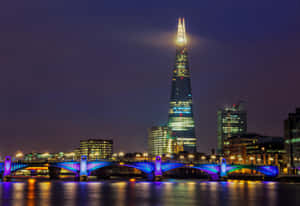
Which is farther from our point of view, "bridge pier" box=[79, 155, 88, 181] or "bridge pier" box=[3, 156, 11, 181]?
"bridge pier" box=[79, 155, 88, 181]

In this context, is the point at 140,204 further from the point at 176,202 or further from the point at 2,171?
the point at 2,171

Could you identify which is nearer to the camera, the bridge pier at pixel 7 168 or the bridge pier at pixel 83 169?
the bridge pier at pixel 7 168

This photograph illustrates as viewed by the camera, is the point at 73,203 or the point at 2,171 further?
the point at 2,171

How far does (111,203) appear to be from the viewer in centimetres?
9512

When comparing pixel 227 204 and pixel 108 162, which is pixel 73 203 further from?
pixel 108 162

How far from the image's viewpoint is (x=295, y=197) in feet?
366

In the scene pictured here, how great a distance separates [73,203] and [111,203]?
680 cm

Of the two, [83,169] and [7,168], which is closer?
[7,168]

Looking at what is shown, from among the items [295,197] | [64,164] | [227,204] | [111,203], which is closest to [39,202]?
[111,203]

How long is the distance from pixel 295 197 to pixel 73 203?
156 feet

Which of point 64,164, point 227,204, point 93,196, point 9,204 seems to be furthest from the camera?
point 64,164

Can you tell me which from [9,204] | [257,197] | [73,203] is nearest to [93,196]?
[73,203]

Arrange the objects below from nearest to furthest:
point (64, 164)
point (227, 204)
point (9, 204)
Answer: point (9, 204) → point (227, 204) → point (64, 164)

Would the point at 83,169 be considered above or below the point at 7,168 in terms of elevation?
below
